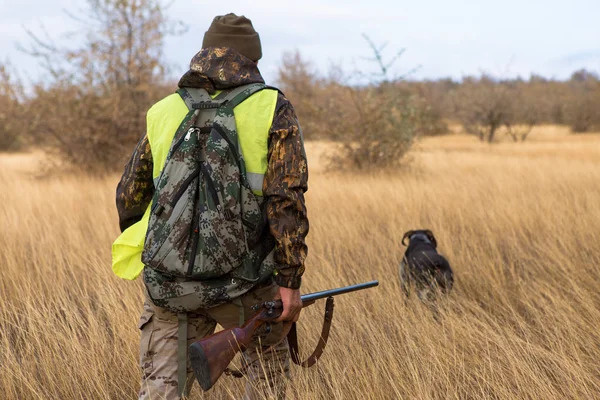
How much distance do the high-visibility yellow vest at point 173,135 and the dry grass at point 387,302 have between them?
3.07 feet

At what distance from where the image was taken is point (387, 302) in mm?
3672

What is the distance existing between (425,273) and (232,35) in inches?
95.1

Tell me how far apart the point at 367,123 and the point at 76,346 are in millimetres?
9126

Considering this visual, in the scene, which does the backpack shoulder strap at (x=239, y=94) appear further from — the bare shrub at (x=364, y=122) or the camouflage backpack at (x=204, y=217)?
the bare shrub at (x=364, y=122)

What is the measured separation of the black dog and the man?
6.30 ft

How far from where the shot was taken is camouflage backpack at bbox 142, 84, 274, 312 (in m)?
1.82

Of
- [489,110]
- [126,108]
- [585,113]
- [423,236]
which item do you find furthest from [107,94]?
[585,113]

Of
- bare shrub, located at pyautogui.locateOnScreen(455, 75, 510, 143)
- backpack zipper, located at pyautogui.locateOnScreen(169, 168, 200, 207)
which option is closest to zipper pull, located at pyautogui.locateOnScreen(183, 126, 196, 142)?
backpack zipper, located at pyautogui.locateOnScreen(169, 168, 200, 207)

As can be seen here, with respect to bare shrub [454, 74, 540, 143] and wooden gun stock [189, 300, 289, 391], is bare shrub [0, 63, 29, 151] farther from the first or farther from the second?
bare shrub [454, 74, 540, 143]

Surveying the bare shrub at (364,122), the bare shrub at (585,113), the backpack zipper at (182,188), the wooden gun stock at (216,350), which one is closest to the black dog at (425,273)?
the wooden gun stock at (216,350)

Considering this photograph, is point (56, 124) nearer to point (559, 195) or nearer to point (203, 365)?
point (559, 195)

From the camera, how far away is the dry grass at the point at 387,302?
2.71 meters

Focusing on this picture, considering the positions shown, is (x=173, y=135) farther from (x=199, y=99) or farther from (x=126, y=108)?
(x=126, y=108)

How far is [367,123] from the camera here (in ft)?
37.4
